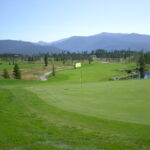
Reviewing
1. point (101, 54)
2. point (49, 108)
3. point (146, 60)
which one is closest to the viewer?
point (49, 108)

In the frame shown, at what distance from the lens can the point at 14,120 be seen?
1087 cm

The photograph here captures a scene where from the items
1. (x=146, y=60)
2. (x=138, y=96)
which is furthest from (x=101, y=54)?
(x=138, y=96)

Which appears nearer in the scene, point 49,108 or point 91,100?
point 49,108

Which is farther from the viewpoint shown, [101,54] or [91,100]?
[101,54]

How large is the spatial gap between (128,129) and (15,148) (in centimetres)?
509

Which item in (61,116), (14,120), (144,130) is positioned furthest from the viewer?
(61,116)

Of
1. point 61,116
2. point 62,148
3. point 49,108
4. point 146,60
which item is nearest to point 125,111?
point 61,116

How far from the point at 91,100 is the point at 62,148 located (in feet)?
27.5

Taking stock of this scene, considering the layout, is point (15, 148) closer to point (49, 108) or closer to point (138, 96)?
point (49, 108)

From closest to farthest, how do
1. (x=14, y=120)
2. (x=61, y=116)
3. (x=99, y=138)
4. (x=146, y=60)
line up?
(x=99, y=138), (x=14, y=120), (x=61, y=116), (x=146, y=60)

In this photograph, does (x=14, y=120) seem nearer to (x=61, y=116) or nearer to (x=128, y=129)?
(x=61, y=116)

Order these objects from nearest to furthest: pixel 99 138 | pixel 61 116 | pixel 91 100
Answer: pixel 99 138
pixel 61 116
pixel 91 100

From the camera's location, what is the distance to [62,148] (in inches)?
289

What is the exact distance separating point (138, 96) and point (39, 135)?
10.1m
